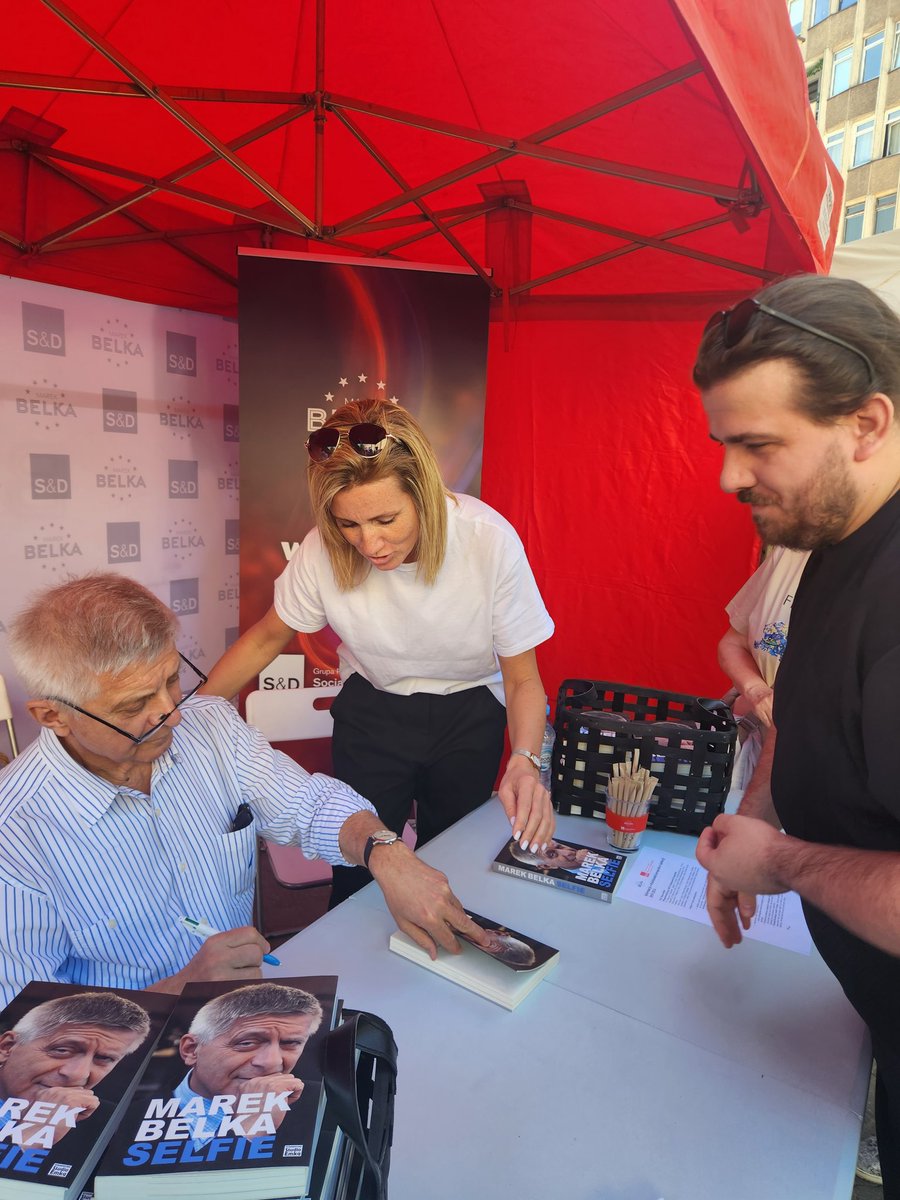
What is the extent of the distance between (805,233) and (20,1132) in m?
2.32

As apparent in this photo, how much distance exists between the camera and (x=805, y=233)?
192 cm

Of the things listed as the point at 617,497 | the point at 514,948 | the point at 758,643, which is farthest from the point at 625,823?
the point at 617,497

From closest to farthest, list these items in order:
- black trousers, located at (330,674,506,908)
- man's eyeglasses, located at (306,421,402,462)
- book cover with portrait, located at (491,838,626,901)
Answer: book cover with portrait, located at (491,838,626,901), man's eyeglasses, located at (306,421,402,462), black trousers, located at (330,674,506,908)

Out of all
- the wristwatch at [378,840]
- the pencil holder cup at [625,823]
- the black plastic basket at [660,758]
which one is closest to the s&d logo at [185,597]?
the black plastic basket at [660,758]

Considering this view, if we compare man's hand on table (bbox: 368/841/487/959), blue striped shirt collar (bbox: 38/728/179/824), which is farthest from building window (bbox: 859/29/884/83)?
blue striped shirt collar (bbox: 38/728/179/824)

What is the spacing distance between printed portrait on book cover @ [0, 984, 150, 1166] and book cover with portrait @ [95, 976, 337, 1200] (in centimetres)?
4

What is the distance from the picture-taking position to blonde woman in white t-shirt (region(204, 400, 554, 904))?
1766 mm

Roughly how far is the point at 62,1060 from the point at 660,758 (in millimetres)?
1425

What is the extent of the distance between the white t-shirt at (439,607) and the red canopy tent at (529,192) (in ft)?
3.50

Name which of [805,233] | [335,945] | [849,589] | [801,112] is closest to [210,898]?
[335,945]

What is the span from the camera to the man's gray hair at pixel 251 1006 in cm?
76

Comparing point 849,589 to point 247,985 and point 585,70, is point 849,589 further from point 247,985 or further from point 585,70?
point 585,70

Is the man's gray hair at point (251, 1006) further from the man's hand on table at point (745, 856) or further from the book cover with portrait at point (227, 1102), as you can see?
the man's hand on table at point (745, 856)

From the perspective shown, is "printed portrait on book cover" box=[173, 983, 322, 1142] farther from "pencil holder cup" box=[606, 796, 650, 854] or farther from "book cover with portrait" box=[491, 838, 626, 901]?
"pencil holder cup" box=[606, 796, 650, 854]
